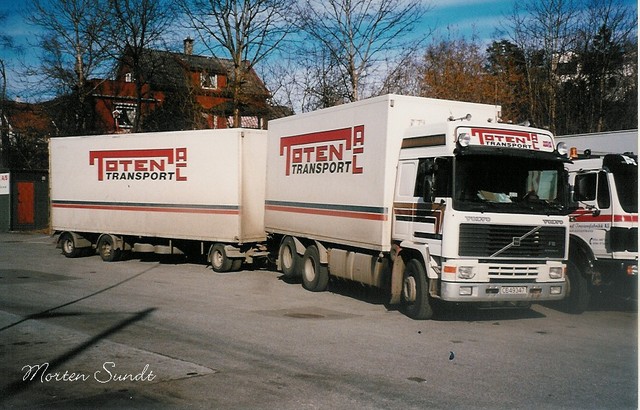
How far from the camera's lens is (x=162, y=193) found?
19625 millimetres

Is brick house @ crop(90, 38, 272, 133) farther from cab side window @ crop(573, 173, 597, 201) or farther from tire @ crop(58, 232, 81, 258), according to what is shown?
cab side window @ crop(573, 173, 597, 201)

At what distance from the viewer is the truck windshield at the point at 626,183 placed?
12070mm

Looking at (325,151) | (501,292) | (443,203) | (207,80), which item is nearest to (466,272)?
(501,292)

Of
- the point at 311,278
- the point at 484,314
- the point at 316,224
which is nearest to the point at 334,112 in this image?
the point at 316,224

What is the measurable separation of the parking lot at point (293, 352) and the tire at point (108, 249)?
5.47m

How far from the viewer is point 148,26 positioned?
34281 millimetres

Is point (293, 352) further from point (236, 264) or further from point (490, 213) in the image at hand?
point (236, 264)

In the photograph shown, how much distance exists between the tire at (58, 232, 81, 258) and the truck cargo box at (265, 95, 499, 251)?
804 cm

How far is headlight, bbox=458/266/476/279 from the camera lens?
10883mm

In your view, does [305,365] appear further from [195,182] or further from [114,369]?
[195,182]

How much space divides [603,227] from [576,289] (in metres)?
1.24

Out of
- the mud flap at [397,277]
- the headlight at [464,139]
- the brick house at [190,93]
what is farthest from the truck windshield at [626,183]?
the brick house at [190,93]

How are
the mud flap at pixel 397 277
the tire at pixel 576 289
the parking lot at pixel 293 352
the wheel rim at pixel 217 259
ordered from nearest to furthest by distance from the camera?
the parking lot at pixel 293 352 → the mud flap at pixel 397 277 → the tire at pixel 576 289 → the wheel rim at pixel 217 259

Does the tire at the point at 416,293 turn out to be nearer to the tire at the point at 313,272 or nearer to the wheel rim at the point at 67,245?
the tire at the point at 313,272
